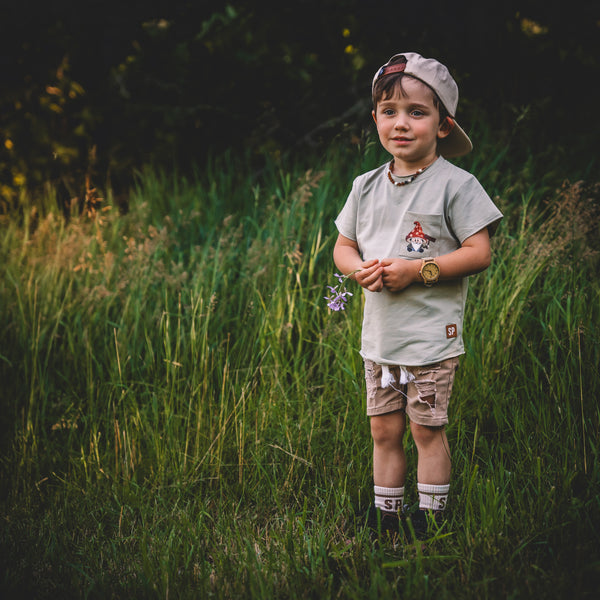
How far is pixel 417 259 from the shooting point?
6.73ft

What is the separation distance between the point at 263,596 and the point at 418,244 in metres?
1.22

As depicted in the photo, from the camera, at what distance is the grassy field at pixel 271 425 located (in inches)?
78.2

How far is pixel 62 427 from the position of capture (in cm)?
306

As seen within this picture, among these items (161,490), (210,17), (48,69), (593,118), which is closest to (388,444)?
(161,490)

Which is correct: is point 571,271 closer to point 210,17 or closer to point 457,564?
point 457,564

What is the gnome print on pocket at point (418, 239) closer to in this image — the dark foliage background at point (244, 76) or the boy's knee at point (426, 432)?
the boy's knee at point (426, 432)

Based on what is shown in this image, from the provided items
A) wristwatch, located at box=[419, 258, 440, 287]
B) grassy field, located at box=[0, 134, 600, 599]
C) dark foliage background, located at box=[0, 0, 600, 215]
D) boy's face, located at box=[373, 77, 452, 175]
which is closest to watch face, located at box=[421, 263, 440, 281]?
wristwatch, located at box=[419, 258, 440, 287]

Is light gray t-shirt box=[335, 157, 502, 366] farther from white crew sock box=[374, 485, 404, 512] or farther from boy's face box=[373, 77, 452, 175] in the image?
white crew sock box=[374, 485, 404, 512]

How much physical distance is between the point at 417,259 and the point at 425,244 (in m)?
0.06

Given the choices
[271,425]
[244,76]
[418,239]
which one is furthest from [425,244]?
[244,76]

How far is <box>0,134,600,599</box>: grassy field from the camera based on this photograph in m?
1.99

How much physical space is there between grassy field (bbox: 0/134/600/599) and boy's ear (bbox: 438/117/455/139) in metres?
1.07

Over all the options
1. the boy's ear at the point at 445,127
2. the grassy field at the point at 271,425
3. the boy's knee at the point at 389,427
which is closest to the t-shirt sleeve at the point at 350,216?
the boy's ear at the point at 445,127

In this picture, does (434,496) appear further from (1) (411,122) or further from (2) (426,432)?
(1) (411,122)
